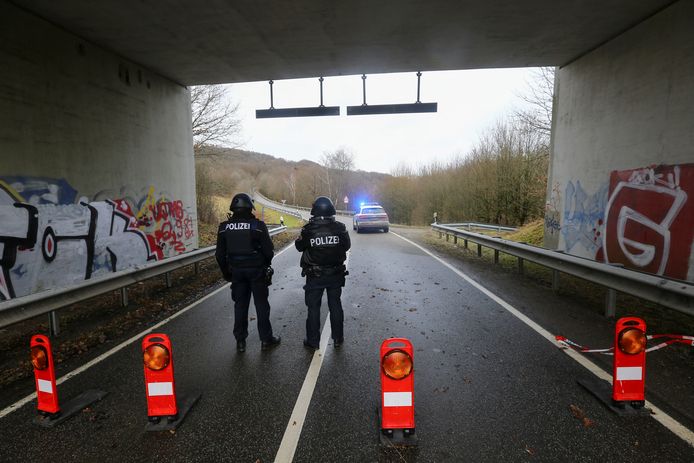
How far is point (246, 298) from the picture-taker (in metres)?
4.75

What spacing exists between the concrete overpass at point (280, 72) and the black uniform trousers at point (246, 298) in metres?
4.23

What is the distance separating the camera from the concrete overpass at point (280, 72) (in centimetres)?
619

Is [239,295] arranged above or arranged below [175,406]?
above

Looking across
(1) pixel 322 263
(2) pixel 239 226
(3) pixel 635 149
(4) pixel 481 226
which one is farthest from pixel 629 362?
(4) pixel 481 226

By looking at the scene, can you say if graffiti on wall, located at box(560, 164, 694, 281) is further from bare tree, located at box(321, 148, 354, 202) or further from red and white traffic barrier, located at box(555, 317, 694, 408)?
bare tree, located at box(321, 148, 354, 202)

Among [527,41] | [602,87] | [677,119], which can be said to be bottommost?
[677,119]

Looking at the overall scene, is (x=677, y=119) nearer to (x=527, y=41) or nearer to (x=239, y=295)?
(x=527, y=41)

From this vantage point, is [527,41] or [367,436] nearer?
[367,436]

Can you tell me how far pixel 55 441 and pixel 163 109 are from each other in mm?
9738

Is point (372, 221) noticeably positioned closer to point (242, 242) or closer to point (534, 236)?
point (534, 236)

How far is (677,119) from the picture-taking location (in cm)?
629

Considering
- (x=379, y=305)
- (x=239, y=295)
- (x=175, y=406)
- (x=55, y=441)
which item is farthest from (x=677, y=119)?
(x=55, y=441)

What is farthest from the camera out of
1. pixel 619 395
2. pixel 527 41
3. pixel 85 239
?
pixel 527 41

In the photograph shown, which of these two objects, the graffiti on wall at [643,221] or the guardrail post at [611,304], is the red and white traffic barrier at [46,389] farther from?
the graffiti on wall at [643,221]
